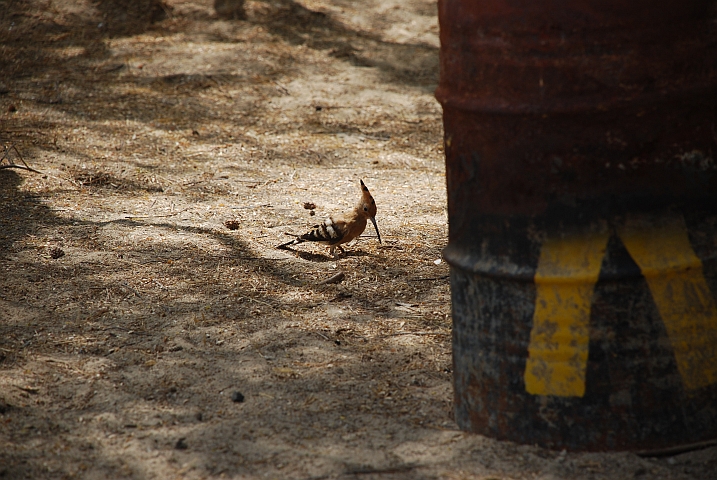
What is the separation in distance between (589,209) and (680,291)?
46 cm

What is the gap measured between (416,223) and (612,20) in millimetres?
3579

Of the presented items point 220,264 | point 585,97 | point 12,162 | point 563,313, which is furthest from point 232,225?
point 585,97

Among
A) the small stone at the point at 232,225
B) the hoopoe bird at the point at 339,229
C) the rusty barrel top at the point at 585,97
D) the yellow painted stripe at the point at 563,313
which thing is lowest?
the small stone at the point at 232,225

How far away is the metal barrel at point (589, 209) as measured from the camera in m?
2.62

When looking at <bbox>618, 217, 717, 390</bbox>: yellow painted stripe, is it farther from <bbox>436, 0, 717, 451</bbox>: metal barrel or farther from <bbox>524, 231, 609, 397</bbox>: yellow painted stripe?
<bbox>524, 231, 609, 397</bbox>: yellow painted stripe

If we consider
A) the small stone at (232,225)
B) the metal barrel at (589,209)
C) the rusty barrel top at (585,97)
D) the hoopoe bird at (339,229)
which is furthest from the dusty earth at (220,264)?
the rusty barrel top at (585,97)

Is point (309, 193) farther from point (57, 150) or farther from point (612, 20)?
point (612, 20)

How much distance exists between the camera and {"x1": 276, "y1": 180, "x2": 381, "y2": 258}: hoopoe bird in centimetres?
546

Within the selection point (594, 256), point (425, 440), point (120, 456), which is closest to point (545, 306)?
point (594, 256)

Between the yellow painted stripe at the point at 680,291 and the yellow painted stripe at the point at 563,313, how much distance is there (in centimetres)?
14

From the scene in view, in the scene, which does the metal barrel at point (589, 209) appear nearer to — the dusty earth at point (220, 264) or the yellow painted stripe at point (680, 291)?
the yellow painted stripe at point (680, 291)

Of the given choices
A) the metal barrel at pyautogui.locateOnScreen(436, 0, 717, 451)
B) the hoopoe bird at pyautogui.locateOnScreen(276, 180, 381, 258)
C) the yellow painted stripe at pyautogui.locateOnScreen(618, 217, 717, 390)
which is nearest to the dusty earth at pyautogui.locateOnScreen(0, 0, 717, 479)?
the hoopoe bird at pyautogui.locateOnScreen(276, 180, 381, 258)

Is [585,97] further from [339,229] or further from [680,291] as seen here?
[339,229]

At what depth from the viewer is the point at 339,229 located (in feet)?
18.0
